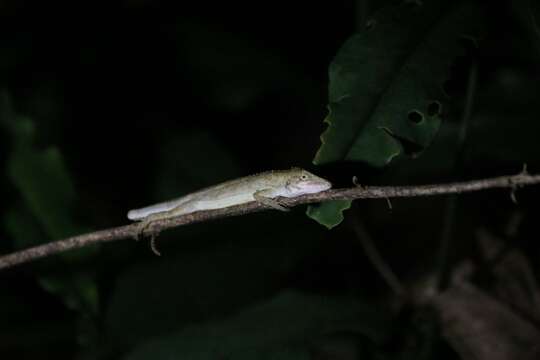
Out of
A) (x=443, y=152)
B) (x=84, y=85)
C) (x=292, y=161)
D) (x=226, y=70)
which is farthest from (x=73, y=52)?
(x=443, y=152)

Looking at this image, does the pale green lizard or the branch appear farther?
the pale green lizard

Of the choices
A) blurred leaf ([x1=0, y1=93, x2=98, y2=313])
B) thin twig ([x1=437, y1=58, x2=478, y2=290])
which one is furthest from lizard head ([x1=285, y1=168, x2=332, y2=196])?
blurred leaf ([x1=0, y1=93, x2=98, y2=313])

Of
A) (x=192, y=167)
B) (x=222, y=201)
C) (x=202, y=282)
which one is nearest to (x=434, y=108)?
(x=222, y=201)

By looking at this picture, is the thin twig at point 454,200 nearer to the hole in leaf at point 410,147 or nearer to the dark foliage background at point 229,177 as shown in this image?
the dark foliage background at point 229,177

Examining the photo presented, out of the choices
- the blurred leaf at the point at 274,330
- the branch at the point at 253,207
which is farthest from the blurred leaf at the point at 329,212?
the blurred leaf at the point at 274,330

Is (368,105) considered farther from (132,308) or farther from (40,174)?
(132,308)

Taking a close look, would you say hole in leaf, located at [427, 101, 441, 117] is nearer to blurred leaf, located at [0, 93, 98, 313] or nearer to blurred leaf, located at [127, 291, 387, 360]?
blurred leaf, located at [127, 291, 387, 360]

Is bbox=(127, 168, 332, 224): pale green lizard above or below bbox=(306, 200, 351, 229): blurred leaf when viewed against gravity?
below
